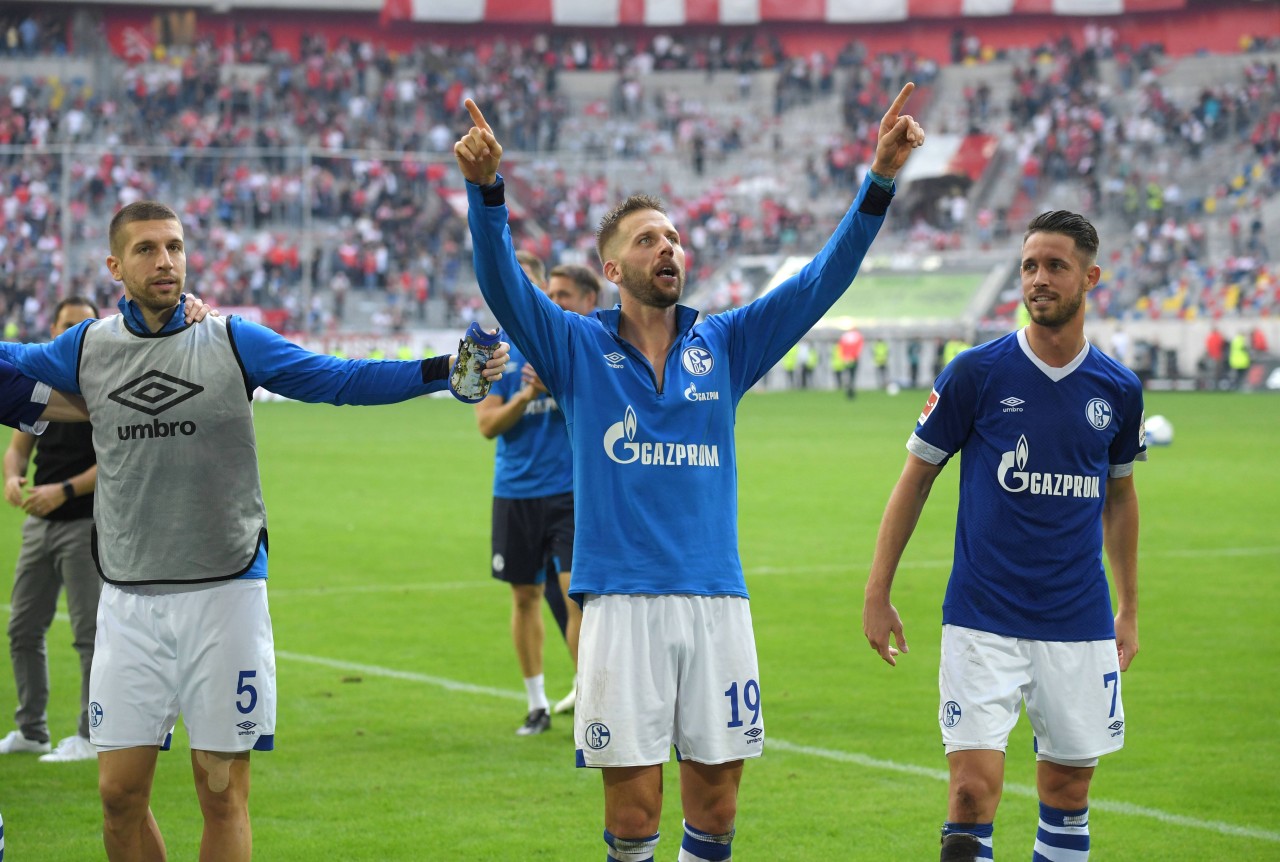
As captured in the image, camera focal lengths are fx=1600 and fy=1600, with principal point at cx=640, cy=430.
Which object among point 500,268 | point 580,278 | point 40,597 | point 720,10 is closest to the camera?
point 500,268

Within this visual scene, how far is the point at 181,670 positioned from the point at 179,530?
0.42 meters

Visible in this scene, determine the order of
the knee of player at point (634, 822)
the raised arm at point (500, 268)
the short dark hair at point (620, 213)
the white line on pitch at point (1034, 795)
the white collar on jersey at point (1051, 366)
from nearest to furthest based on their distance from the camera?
the raised arm at point (500, 268)
the knee of player at point (634, 822)
the short dark hair at point (620, 213)
the white collar on jersey at point (1051, 366)
the white line on pitch at point (1034, 795)

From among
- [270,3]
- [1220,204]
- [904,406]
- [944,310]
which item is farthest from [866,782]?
[270,3]

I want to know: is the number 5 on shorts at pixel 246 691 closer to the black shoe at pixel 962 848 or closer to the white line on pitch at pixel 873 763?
the black shoe at pixel 962 848

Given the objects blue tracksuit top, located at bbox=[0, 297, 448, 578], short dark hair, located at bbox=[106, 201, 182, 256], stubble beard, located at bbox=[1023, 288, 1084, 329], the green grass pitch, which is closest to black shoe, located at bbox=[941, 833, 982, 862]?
the green grass pitch

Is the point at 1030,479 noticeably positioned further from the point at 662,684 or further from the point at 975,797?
the point at 662,684

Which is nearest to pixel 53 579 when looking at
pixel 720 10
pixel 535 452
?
pixel 535 452

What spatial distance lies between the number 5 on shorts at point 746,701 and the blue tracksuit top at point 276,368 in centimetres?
125

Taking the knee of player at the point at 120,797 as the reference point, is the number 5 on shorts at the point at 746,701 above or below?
above

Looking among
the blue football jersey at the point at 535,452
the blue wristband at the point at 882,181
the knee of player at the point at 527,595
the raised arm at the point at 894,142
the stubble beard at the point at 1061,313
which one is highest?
the raised arm at the point at 894,142

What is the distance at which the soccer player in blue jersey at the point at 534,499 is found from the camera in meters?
8.09

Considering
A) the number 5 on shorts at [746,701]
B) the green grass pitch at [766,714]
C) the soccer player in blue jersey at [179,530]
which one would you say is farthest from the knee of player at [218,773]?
the number 5 on shorts at [746,701]

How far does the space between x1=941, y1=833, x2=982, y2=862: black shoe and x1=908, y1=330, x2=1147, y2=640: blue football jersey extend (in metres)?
0.61

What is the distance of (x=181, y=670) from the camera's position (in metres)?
4.81
